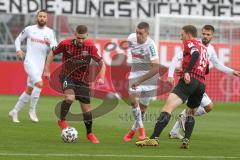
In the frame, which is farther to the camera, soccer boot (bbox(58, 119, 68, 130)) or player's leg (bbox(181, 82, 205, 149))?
soccer boot (bbox(58, 119, 68, 130))

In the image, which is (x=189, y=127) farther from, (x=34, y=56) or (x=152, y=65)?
(x=34, y=56)

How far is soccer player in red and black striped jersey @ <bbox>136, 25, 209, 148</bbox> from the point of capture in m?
13.1

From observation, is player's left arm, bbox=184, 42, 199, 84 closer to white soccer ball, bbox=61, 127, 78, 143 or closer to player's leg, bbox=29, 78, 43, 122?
white soccer ball, bbox=61, 127, 78, 143

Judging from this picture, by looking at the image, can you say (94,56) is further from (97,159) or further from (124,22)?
(124,22)

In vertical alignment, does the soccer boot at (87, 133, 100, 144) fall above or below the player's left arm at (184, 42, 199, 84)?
below

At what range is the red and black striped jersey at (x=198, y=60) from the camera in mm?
13266

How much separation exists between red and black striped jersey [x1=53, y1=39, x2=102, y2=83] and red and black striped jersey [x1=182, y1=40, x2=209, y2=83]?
5.72 ft

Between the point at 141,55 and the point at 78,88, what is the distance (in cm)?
158

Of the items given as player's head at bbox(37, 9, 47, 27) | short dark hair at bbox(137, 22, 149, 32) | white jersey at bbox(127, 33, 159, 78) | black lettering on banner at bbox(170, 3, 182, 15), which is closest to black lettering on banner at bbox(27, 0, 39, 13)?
black lettering on banner at bbox(170, 3, 182, 15)

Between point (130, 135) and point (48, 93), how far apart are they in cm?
1692

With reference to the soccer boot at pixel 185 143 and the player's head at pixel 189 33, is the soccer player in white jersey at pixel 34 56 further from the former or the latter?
the soccer boot at pixel 185 143

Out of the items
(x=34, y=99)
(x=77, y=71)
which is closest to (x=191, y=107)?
(x=77, y=71)

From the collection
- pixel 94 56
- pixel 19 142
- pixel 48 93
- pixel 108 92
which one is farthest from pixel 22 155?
pixel 48 93

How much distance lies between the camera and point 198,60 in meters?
13.2
